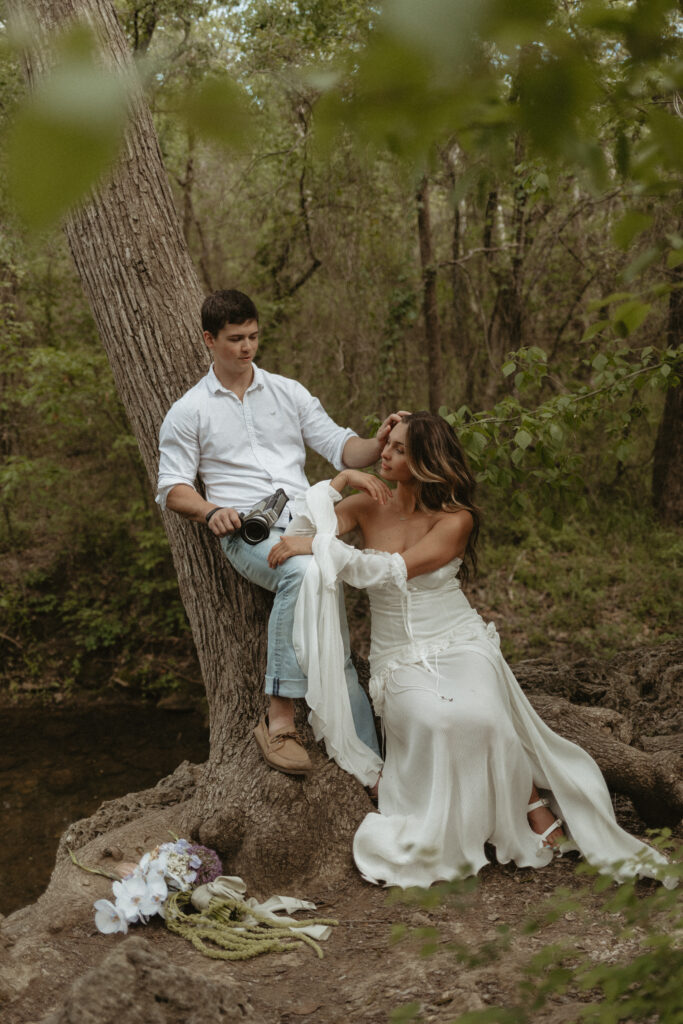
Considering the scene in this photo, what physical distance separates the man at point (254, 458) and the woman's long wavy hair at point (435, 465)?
146mm

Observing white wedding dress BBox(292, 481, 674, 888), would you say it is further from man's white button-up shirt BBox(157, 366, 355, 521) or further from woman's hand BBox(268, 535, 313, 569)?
man's white button-up shirt BBox(157, 366, 355, 521)

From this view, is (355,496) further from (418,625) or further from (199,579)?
(199,579)

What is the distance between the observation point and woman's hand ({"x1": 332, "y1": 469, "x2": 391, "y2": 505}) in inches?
147

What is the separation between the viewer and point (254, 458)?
397cm

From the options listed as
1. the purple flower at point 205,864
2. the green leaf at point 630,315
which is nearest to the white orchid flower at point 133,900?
the purple flower at point 205,864

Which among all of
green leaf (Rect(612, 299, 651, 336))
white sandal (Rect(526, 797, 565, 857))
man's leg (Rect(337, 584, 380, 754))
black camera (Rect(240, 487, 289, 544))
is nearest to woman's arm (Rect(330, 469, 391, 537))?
black camera (Rect(240, 487, 289, 544))

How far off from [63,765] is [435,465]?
5.22 meters

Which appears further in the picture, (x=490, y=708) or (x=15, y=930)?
(x=490, y=708)

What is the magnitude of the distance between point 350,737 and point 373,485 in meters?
1.10

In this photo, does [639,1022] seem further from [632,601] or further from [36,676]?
[36,676]

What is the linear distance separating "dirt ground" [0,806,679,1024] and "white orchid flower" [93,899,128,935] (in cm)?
6

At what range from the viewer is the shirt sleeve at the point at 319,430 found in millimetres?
4160

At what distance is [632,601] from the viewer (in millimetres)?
7695

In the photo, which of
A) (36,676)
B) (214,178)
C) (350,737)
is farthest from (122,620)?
(350,737)
